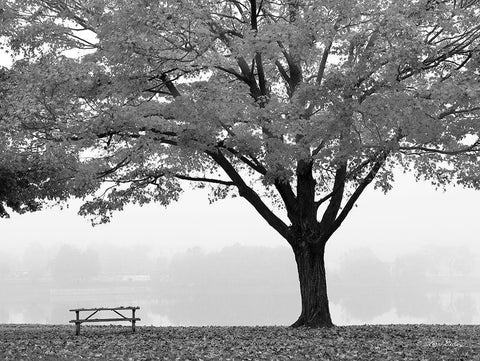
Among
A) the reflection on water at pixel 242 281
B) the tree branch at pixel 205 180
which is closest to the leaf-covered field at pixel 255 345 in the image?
the tree branch at pixel 205 180

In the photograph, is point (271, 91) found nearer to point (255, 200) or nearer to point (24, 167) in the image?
point (255, 200)

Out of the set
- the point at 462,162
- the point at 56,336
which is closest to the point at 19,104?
the point at 56,336

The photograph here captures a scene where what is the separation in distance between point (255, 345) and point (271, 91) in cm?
880

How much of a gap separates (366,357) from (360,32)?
7.08 m

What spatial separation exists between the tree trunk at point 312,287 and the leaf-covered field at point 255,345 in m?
1.39

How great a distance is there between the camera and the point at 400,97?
42.3 ft

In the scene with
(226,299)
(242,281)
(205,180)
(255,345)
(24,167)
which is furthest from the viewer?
(242,281)

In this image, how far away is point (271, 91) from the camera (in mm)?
18531

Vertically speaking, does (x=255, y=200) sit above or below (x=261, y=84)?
below

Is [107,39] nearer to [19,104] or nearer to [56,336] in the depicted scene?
[19,104]

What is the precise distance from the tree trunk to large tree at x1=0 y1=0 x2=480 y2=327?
0.03 metres

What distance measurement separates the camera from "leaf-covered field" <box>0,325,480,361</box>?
10.7 metres

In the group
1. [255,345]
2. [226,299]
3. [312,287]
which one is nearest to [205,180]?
[312,287]

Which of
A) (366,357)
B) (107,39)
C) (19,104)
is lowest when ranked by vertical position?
(366,357)
